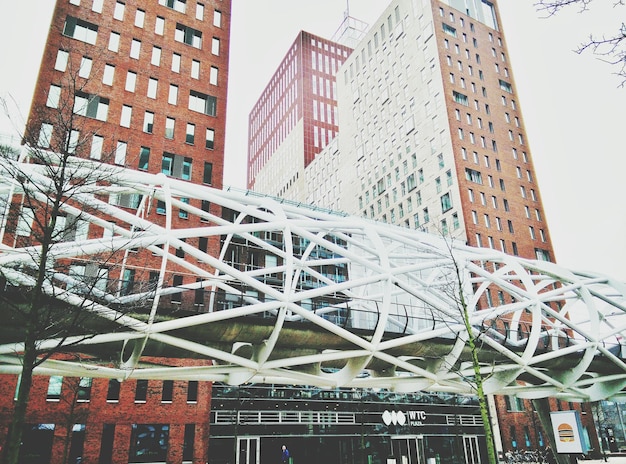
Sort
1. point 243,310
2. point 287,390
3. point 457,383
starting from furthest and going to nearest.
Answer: point 287,390 < point 457,383 < point 243,310

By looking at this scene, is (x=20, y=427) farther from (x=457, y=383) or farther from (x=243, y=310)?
(x=457, y=383)

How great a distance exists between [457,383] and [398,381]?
496 cm

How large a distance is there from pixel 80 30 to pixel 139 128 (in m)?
9.34

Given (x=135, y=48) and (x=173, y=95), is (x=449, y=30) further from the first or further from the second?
(x=135, y=48)

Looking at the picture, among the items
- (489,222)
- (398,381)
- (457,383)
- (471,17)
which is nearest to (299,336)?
(398,381)

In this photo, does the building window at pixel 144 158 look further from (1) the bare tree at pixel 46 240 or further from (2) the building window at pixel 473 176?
(2) the building window at pixel 473 176

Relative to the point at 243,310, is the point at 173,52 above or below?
above

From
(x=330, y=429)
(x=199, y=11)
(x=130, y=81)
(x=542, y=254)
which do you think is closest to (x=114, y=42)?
→ (x=130, y=81)

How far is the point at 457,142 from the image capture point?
60531 mm

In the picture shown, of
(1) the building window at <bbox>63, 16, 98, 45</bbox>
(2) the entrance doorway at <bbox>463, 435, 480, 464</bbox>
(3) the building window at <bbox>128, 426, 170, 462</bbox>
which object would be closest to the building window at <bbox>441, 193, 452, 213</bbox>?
(2) the entrance doorway at <bbox>463, 435, 480, 464</bbox>

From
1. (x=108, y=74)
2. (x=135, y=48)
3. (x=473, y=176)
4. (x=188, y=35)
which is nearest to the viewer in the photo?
(x=108, y=74)

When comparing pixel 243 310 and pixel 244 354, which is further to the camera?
pixel 244 354

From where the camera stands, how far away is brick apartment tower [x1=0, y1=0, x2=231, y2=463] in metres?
30.9

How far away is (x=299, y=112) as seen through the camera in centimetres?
10688
